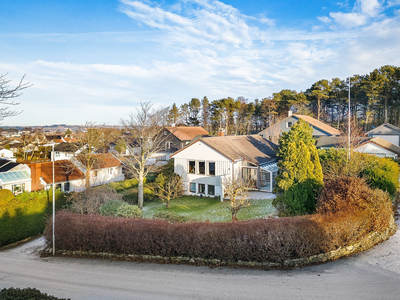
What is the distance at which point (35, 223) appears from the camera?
1939cm

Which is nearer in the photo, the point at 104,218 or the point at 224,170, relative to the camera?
the point at 104,218

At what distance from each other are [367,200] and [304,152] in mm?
4119

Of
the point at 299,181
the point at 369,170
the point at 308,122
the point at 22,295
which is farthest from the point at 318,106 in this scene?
the point at 22,295

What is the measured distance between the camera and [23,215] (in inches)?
728

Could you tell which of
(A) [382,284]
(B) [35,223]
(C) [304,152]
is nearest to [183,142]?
(B) [35,223]

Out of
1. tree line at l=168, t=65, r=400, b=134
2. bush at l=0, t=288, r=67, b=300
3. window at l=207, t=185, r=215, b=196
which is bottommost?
window at l=207, t=185, r=215, b=196

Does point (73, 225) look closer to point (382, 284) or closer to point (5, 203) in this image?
point (5, 203)

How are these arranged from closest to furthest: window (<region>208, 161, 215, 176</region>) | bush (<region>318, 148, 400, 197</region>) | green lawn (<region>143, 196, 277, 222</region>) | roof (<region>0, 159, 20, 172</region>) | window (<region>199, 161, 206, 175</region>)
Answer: bush (<region>318, 148, 400, 197</region>) < green lawn (<region>143, 196, 277, 222</region>) < window (<region>208, 161, 215, 176</region>) < window (<region>199, 161, 206, 175</region>) < roof (<region>0, 159, 20, 172</region>)

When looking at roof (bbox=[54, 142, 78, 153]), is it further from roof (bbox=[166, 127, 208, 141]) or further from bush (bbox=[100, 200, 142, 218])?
bush (bbox=[100, 200, 142, 218])

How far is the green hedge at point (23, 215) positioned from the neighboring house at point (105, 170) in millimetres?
12418

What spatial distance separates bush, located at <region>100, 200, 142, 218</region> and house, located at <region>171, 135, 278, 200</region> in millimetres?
9801

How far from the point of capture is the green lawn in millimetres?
18141

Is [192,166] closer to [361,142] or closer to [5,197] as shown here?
[5,197]

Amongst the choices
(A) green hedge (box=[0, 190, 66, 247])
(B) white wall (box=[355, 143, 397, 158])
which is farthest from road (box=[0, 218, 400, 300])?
(B) white wall (box=[355, 143, 397, 158])
